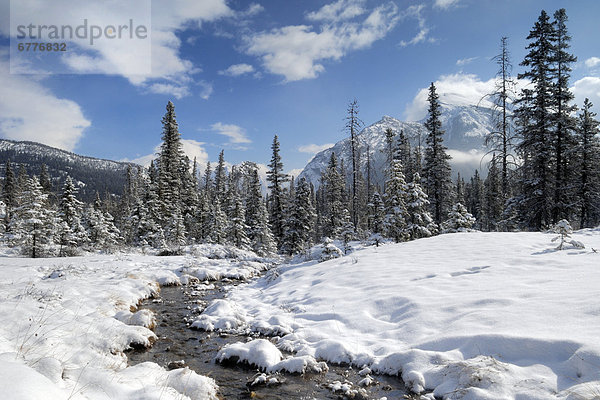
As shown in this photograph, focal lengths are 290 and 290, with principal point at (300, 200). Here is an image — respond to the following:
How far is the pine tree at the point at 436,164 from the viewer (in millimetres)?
30141

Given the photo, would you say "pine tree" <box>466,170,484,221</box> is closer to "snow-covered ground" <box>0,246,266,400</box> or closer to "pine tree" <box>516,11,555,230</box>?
"pine tree" <box>516,11,555,230</box>

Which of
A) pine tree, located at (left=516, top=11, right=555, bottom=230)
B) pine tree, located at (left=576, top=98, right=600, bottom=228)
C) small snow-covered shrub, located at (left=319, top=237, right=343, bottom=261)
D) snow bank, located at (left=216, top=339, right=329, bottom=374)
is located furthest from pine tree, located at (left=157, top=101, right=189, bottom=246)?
pine tree, located at (left=576, top=98, right=600, bottom=228)

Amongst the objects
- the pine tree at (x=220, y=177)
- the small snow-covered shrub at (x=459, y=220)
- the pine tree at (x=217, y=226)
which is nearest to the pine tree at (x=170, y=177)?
the pine tree at (x=217, y=226)

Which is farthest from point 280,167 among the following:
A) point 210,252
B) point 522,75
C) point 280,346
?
point 280,346

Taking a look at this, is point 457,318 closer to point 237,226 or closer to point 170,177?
point 237,226

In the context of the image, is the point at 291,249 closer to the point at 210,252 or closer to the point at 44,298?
the point at 210,252

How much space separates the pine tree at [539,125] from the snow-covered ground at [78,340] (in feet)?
78.3

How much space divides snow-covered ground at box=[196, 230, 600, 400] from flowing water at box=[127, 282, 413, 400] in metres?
0.35

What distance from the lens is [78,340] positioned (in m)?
5.84

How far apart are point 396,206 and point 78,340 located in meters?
20.0

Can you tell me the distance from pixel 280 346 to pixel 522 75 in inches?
980

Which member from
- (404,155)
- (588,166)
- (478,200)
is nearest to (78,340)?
(588,166)

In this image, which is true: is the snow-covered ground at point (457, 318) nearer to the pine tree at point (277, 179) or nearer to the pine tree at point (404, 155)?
the pine tree at point (277, 179)

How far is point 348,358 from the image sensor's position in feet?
20.5
